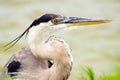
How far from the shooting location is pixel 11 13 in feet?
35.1

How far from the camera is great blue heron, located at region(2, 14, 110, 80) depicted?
4984 mm

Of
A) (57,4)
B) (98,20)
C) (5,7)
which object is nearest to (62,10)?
(57,4)

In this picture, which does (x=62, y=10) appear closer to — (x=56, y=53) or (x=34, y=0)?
(x=34, y=0)

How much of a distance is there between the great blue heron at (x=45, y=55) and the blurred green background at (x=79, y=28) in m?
3.40

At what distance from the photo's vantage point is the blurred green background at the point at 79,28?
9304 mm

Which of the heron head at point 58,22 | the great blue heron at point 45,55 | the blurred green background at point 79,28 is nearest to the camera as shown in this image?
the great blue heron at point 45,55

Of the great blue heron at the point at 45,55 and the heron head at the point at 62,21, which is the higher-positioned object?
the heron head at the point at 62,21

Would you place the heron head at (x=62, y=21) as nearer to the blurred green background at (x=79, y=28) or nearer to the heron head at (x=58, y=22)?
the heron head at (x=58, y=22)

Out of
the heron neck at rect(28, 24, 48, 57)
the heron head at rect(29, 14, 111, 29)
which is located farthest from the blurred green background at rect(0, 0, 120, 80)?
the heron neck at rect(28, 24, 48, 57)

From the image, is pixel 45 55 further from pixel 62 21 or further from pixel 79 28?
pixel 79 28

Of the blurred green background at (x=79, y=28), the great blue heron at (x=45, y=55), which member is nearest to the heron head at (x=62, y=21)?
the great blue heron at (x=45, y=55)

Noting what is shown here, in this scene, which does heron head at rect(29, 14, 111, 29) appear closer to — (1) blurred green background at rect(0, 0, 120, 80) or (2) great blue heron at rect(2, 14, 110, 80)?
(2) great blue heron at rect(2, 14, 110, 80)

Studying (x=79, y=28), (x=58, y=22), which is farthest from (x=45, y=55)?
(x=79, y=28)

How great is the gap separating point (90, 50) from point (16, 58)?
14.5ft
